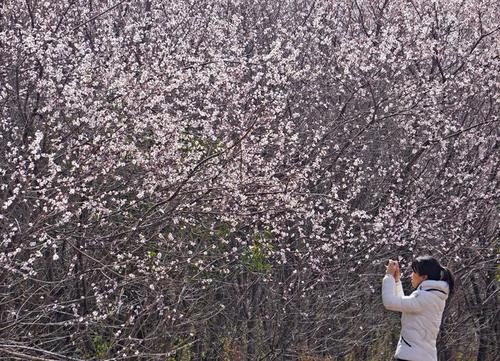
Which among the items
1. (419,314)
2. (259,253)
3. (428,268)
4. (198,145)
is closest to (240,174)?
(198,145)

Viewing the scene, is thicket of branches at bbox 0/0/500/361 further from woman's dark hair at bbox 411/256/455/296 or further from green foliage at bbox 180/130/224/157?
woman's dark hair at bbox 411/256/455/296

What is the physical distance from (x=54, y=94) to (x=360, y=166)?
3982mm

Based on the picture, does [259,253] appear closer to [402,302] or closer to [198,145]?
[198,145]

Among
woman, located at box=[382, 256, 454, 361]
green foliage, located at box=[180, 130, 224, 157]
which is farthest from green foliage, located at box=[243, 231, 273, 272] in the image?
woman, located at box=[382, 256, 454, 361]

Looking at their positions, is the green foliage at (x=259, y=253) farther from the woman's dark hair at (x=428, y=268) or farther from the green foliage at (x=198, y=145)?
the woman's dark hair at (x=428, y=268)

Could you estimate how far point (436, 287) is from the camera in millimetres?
5812

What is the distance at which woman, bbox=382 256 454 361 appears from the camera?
575cm

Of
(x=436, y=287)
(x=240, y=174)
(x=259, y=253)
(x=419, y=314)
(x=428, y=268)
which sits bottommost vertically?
(x=419, y=314)

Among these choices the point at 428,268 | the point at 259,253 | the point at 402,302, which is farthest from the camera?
the point at 259,253

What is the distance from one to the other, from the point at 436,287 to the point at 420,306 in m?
0.17

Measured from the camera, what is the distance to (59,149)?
7.22 meters

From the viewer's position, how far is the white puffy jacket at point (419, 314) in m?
5.75

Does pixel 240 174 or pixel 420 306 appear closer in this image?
pixel 420 306

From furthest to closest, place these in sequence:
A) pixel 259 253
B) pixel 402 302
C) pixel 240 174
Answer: pixel 259 253, pixel 240 174, pixel 402 302
